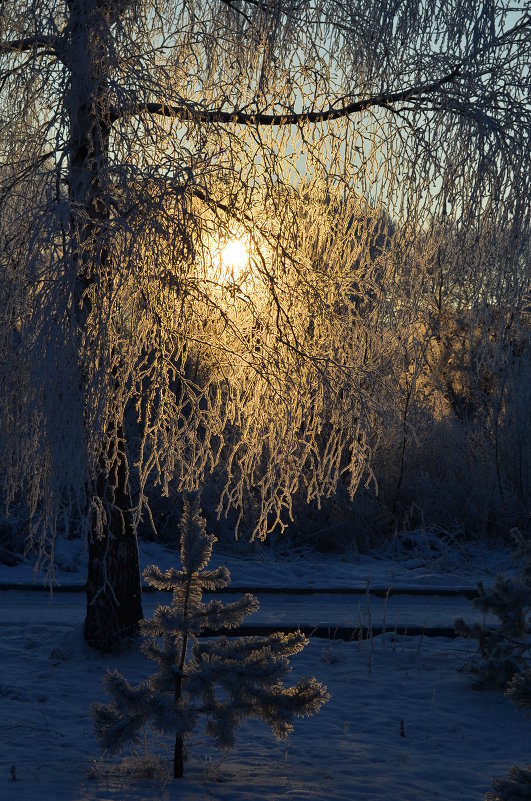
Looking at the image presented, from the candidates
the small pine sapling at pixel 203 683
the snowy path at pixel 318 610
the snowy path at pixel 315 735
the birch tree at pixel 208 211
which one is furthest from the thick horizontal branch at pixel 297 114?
the snowy path at pixel 318 610

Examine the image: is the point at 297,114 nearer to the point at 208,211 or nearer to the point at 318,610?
the point at 208,211

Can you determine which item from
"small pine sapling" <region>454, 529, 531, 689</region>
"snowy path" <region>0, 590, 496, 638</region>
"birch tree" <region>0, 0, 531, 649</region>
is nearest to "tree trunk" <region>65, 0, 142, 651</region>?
"birch tree" <region>0, 0, 531, 649</region>

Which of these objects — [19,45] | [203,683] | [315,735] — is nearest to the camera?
[203,683]

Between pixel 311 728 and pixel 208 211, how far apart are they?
3.43 metres

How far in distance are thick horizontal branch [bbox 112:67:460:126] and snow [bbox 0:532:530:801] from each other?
3574 mm

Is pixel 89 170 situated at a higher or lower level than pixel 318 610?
higher

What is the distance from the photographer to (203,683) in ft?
13.9

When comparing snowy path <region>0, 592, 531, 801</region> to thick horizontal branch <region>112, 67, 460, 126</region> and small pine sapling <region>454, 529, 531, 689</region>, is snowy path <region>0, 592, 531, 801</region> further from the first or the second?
thick horizontal branch <region>112, 67, 460, 126</region>

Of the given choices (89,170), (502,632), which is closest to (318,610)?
(502,632)

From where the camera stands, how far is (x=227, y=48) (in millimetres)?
6434

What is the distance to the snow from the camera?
15.1ft

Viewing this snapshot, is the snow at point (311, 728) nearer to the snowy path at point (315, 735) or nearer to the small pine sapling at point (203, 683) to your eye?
the snowy path at point (315, 735)

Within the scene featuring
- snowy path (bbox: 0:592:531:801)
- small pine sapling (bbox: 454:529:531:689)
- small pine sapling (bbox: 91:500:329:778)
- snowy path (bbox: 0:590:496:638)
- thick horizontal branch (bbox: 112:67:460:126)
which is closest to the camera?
small pine sapling (bbox: 91:500:329:778)

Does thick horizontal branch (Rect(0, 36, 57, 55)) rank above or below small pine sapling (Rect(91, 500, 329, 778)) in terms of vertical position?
above
